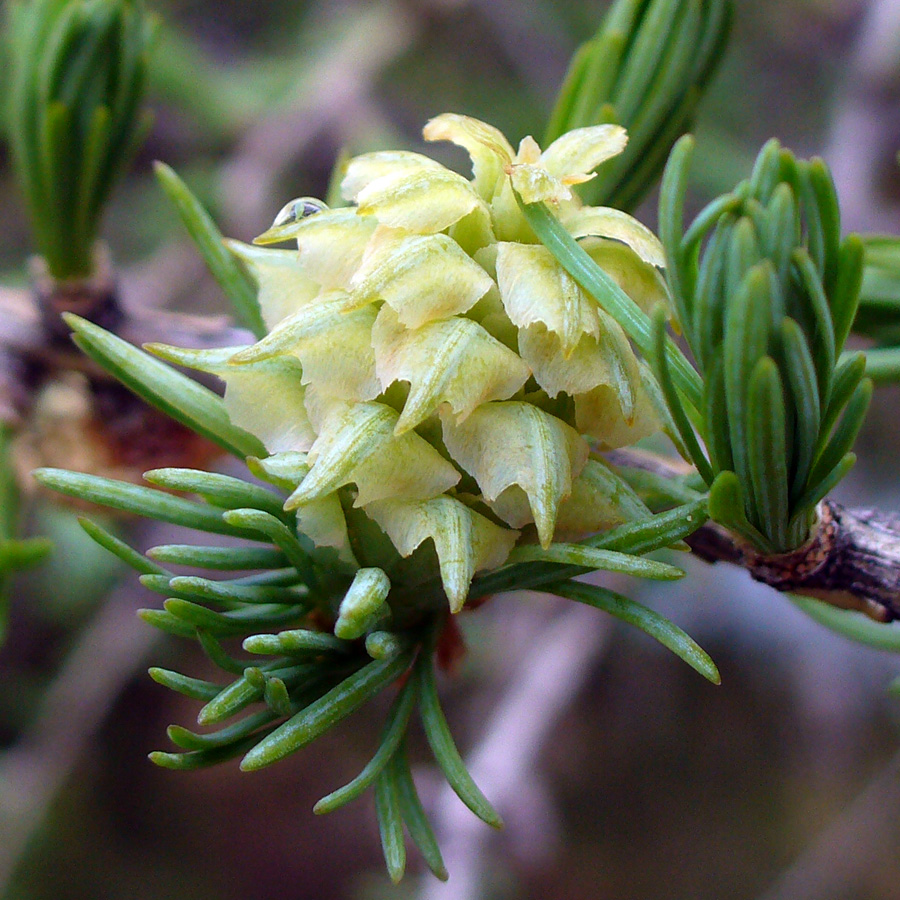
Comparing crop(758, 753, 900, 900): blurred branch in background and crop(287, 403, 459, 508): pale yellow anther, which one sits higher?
crop(287, 403, 459, 508): pale yellow anther

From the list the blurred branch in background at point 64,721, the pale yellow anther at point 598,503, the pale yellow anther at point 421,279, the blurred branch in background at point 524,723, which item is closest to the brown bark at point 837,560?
the pale yellow anther at point 598,503

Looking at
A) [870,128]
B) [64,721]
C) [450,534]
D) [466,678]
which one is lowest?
[64,721]

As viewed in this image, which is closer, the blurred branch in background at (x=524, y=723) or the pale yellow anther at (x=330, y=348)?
the pale yellow anther at (x=330, y=348)

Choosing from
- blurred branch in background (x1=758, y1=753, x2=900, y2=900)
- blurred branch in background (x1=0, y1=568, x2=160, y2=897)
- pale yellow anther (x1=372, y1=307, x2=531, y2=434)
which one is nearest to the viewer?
pale yellow anther (x1=372, y1=307, x2=531, y2=434)

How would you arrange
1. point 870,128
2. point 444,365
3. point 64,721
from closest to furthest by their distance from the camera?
point 444,365, point 870,128, point 64,721

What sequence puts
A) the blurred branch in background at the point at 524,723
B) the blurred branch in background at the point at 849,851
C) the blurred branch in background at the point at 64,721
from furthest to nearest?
the blurred branch in background at the point at 849,851, the blurred branch in background at the point at 64,721, the blurred branch in background at the point at 524,723

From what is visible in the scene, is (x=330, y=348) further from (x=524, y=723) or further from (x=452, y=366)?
(x=524, y=723)

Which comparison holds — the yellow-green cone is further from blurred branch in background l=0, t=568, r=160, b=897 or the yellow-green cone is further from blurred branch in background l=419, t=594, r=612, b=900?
blurred branch in background l=0, t=568, r=160, b=897

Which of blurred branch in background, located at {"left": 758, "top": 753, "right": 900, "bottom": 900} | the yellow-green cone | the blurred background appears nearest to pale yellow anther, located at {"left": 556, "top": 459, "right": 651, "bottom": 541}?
the yellow-green cone

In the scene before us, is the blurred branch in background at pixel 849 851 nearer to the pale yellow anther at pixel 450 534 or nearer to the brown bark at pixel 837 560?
the brown bark at pixel 837 560

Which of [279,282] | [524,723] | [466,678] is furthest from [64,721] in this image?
[279,282]
